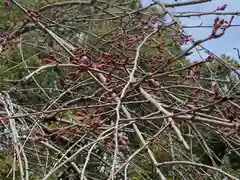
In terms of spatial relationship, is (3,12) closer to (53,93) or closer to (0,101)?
(53,93)

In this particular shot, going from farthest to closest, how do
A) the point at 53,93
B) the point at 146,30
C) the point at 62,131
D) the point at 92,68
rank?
the point at 53,93 < the point at 146,30 < the point at 92,68 < the point at 62,131

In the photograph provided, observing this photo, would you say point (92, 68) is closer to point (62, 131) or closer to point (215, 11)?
point (62, 131)

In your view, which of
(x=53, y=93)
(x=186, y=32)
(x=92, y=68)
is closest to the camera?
(x=92, y=68)

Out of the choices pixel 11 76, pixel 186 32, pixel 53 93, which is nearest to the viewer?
Answer: pixel 186 32

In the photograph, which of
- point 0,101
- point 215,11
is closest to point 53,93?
point 0,101

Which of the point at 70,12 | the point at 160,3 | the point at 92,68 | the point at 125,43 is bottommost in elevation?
the point at 92,68

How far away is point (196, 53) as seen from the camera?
2119 mm

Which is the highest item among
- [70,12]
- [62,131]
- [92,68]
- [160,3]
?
[70,12]

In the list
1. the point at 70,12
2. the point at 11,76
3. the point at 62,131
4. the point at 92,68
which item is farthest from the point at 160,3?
the point at 11,76

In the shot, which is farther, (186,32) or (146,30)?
(146,30)

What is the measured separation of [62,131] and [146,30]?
1244 millimetres

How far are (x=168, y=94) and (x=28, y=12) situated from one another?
804mm

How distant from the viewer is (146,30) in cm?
265

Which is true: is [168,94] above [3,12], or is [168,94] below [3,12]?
below
